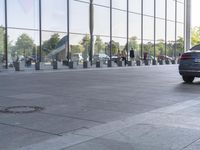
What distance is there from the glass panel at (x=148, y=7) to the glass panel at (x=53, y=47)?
13410 millimetres

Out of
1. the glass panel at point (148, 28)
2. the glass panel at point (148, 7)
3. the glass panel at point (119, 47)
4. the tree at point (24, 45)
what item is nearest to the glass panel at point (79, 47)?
the glass panel at point (119, 47)

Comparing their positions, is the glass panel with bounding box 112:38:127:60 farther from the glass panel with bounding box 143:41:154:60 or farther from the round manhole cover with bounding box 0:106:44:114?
the round manhole cover with bounding box 0:106:44:114

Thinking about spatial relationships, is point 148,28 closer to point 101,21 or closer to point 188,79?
point 101,21

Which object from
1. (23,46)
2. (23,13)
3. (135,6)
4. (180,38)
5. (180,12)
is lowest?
(23,46)

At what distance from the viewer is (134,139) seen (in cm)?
538

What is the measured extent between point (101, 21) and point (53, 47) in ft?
21.1

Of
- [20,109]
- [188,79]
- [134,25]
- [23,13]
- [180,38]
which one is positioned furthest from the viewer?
[180,38]

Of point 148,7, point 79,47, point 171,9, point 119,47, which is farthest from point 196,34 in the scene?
point 79,47

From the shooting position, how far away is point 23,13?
87.7 feet

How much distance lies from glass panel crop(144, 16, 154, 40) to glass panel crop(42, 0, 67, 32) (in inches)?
498

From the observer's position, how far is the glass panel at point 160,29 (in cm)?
4275

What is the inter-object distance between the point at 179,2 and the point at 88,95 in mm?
39082

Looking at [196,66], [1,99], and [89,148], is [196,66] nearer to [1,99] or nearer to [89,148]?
[1,99]

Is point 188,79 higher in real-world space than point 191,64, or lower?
lower
